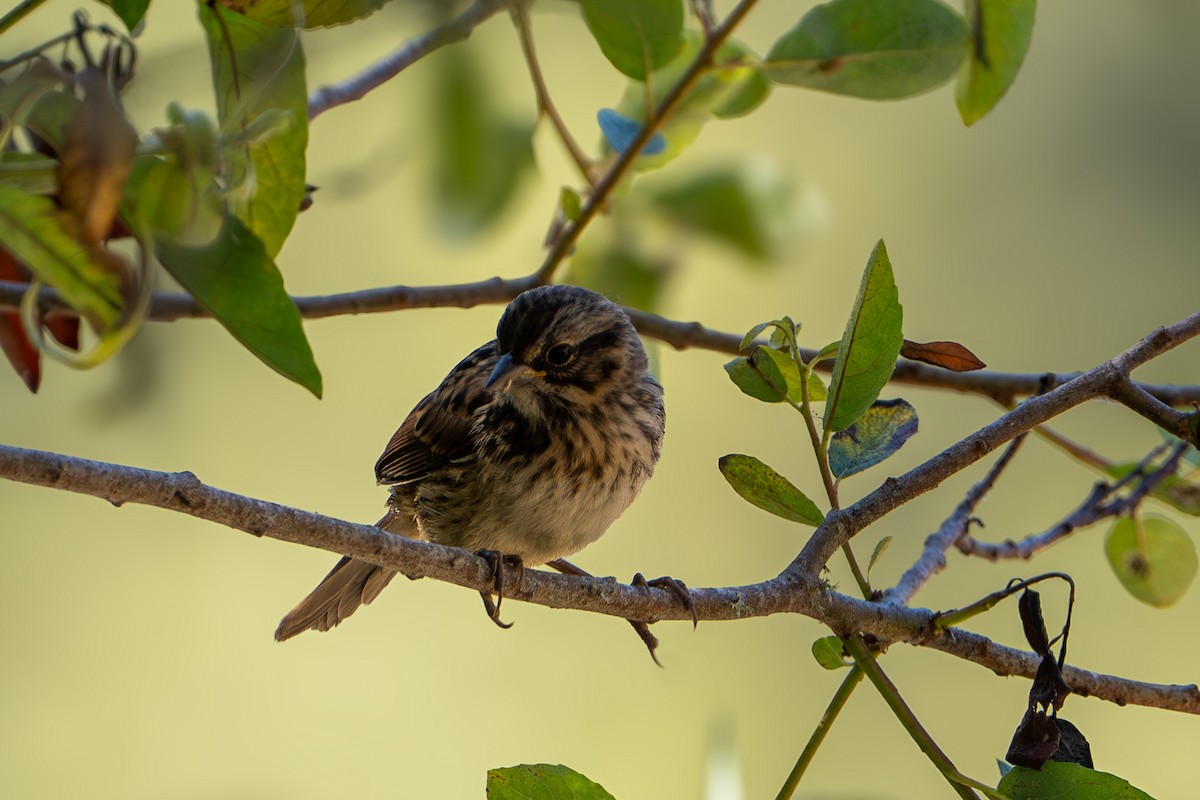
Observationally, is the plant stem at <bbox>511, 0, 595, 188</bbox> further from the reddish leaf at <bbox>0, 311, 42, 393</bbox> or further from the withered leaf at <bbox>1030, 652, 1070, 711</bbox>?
the withered leaf at <bbox>1030, 652, 1070, 711</bbox>

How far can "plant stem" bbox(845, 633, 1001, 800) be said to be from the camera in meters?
1.47

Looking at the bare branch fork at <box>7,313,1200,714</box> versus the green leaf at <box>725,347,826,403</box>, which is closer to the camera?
the bare branch fork at <box>7,313,1200,714</box>

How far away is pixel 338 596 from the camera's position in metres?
3.13

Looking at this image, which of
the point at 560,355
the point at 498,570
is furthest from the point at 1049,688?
the point at 560,355

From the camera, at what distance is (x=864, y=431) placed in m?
1.84

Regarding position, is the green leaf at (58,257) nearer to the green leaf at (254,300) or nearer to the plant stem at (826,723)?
the green leaf at (254,300)

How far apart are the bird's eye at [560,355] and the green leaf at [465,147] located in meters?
0.88

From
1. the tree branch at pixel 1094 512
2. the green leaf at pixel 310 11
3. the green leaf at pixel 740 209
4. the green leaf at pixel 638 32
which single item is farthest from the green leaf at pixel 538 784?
the tree branch at pixel 1094 512

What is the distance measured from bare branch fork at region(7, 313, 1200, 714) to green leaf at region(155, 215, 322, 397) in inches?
11.9

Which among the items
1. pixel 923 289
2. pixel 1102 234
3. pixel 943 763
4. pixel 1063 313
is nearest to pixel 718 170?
pixel 943 763

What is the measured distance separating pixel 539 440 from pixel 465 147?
1241 millimetres

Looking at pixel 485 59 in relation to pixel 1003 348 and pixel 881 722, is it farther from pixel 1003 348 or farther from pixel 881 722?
pixel 1003 348

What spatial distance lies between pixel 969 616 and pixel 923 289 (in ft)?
12.5

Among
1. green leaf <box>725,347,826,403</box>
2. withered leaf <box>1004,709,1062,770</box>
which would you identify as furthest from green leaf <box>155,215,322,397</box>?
withered leaf <box>1004,709,1062,770</box>
